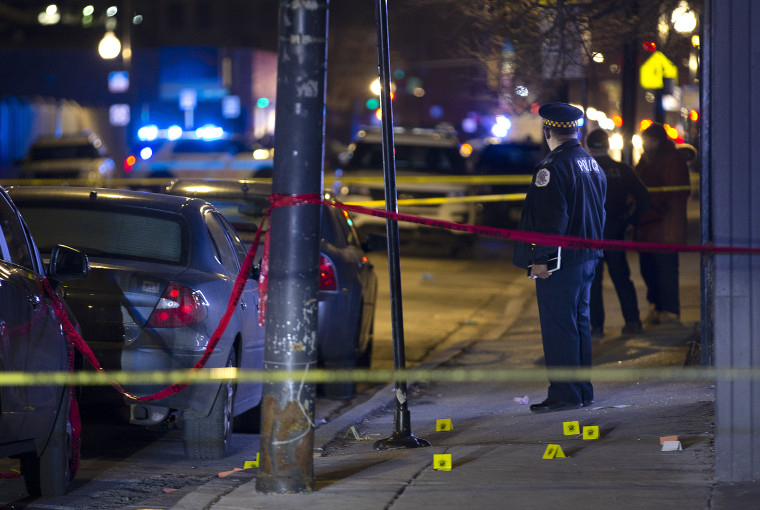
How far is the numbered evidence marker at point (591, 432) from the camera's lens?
254 inches

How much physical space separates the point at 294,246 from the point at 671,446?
2.37 meters

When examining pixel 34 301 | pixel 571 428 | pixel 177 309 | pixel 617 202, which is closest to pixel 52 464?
pixel 34 301

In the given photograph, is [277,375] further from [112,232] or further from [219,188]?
[219,188]

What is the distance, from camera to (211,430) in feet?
22.1

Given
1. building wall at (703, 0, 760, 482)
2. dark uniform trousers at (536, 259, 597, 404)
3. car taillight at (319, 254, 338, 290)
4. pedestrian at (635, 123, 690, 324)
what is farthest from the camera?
pedestrian at (635, 123, 690, 324)

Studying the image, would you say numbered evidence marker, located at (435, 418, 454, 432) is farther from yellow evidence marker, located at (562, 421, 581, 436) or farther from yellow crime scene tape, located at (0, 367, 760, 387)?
yellow evidence marker, located at (562, 421, 581, 436)

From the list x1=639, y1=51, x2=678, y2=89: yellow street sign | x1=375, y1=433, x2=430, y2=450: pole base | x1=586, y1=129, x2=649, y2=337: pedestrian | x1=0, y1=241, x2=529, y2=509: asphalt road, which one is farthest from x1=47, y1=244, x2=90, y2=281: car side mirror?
x1=639, y1=51, x2=678, y2=89: yellow street sign

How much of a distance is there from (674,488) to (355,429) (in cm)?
284

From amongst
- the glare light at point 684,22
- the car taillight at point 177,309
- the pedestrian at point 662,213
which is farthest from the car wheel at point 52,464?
the glare light at point 684,22

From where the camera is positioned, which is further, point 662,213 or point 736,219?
point 662,213

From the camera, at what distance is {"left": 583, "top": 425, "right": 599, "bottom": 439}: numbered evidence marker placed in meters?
6.46

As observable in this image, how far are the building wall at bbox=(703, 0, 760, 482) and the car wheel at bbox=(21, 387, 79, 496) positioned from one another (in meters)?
3.21

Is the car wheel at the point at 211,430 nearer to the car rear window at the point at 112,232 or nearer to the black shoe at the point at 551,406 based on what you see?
the car rear window at the point at 112,232

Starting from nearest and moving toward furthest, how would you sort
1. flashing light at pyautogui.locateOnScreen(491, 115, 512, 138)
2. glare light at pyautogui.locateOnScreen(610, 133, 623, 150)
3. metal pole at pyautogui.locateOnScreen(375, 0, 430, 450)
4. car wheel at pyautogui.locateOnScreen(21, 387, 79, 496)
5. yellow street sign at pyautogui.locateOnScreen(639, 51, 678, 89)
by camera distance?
car wheel at pyautogui.locateOnScreen(21, 387, 79, 496), metal pole at pyautogui.locateOnScreen(375, 0, 430, 450), yellow street sign at pyautogui.locateOnScreen(639, 51, 678, 89), flashing light at pyautogui.locateOnScreen(491, 115, 512, 138), glare light at pyautogui.locateOnScreen(610, 133, 623, 150)
